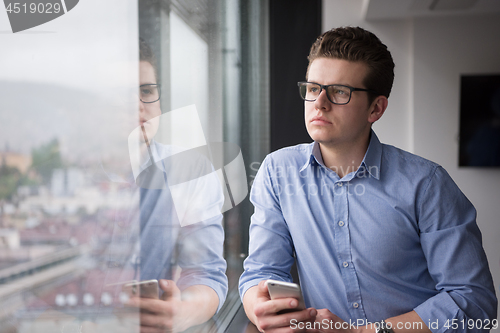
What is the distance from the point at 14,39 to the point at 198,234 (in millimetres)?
495

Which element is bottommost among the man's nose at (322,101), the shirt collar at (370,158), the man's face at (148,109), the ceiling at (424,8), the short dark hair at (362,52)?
the shirt collar at (370,158)

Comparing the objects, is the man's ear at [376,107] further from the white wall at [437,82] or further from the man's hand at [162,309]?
the white wall at [437,82]

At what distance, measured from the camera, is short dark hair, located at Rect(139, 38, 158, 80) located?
0.47 m

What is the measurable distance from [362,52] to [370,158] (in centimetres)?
31

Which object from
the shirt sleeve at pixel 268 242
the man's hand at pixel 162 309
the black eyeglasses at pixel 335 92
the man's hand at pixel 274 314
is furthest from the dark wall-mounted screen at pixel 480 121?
the man's hand at pixel 162 309

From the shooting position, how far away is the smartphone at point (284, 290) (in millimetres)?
854

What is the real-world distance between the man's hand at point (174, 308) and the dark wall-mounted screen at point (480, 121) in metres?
2.25

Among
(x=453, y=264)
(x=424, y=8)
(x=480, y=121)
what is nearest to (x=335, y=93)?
(x=453, y=264)

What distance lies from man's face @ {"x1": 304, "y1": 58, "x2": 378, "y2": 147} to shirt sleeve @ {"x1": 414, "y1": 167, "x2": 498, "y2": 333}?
27 centimetres

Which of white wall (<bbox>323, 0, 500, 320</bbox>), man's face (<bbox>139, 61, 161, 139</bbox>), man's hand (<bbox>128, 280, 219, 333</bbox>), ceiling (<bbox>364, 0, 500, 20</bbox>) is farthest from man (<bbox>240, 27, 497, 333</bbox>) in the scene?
white wall (<bbox>323, 0, 500, 320</bbox>)

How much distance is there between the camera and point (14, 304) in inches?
13.7

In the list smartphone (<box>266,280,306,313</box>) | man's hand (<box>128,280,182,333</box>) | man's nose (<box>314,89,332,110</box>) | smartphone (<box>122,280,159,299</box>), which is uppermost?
man's nose (<box>314,89,332,110</box>)

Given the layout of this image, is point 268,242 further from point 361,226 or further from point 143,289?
point 143,289

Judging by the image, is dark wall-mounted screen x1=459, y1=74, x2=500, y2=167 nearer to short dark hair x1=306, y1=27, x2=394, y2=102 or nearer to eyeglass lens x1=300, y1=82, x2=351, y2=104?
short dark hair x1=306, y1=27, x2=394, y2=102
